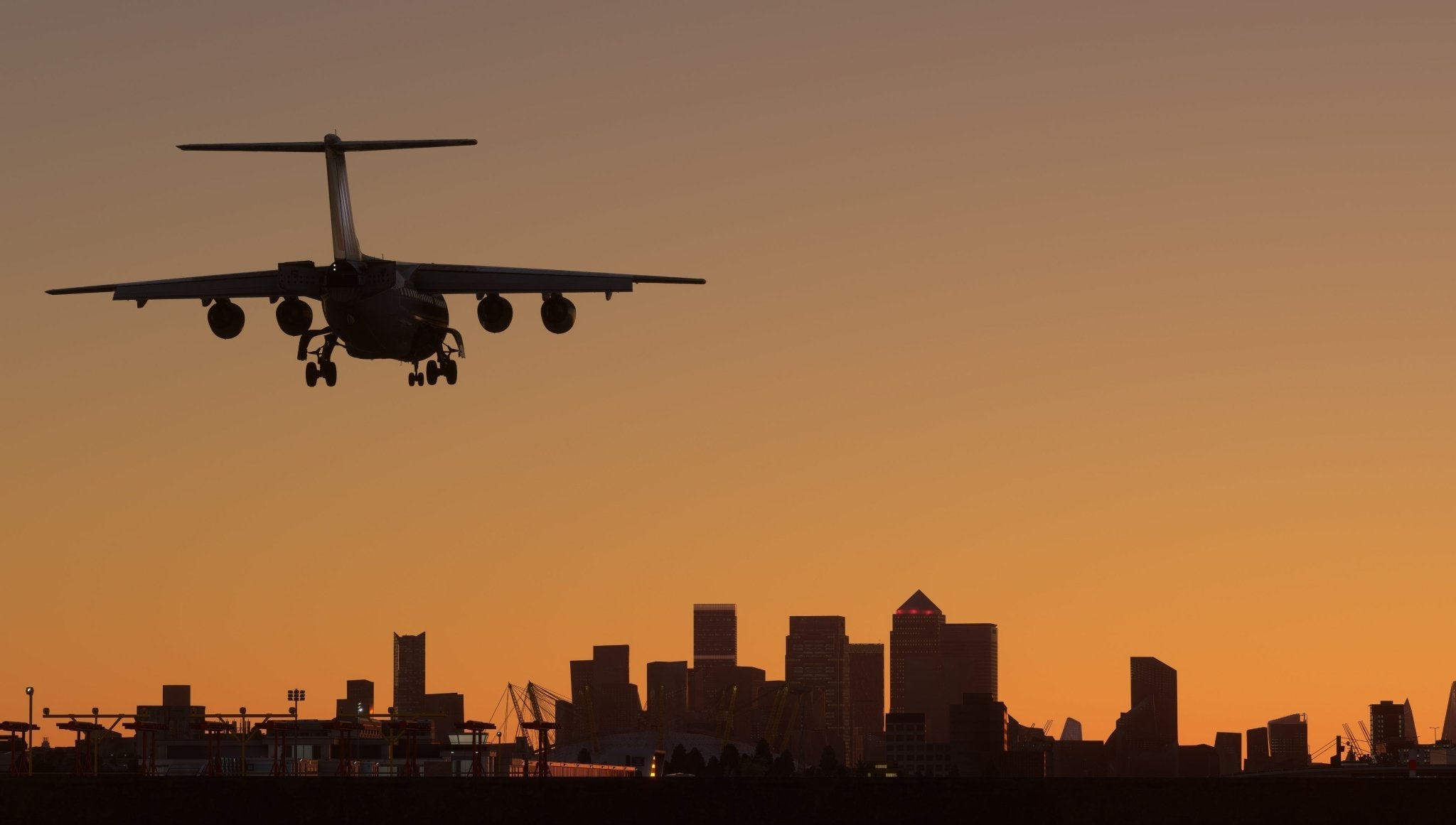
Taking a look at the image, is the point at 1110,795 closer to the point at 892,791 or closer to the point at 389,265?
the point at 892,791

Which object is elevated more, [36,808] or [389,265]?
[389,265]

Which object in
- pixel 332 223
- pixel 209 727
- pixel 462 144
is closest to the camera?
pixel 462 144

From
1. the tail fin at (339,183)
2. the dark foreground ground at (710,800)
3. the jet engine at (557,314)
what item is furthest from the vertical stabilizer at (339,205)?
the dark foreground ground at (710,800)

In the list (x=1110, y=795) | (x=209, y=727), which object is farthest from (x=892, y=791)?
(x=209, y=727)

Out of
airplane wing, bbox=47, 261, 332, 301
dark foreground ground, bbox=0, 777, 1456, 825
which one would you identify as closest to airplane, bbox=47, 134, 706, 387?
airplane wing, bbox=47, 261, 332, 301

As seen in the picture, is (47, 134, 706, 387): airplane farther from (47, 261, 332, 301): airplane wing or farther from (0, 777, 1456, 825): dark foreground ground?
(0, 777, 1456, 825): dark foreground ground
